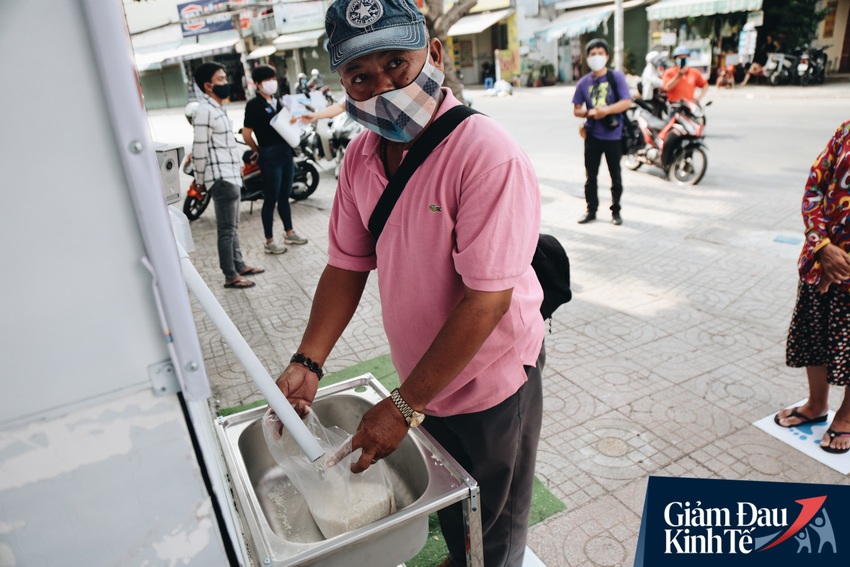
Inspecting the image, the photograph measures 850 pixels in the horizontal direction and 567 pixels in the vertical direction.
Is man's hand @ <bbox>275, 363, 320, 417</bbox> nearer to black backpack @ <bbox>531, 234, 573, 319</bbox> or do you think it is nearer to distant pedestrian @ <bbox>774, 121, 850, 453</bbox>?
black backpack @ <bbox>531, 234, 573, 319</bbox>

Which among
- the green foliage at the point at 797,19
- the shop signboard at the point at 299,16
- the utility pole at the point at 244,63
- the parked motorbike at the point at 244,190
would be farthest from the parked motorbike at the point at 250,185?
the shop signboard at the point at 299,16

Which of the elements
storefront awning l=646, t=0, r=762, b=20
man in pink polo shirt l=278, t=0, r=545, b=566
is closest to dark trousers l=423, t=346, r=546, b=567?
man in pink polo shirt l=278, t=0, r=545, b=566

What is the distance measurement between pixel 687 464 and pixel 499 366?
67.1 inches

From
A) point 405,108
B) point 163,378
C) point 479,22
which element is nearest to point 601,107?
point 405,108

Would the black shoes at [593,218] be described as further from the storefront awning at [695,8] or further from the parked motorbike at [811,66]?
the storefront awning at [695,8]

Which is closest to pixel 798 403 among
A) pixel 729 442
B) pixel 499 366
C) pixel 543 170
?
pixel 729 442

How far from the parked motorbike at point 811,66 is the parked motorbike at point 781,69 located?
35cm

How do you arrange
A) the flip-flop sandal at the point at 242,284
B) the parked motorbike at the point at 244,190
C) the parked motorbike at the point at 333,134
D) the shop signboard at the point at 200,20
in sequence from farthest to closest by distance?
the shop signboard at the point at 200,20 → the parked motorbike at the point at 333,134 → the parked motorbike at the point at 244,190 → the flip-flop sandal at the point at 242,284

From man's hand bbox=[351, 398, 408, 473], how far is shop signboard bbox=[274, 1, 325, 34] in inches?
1345

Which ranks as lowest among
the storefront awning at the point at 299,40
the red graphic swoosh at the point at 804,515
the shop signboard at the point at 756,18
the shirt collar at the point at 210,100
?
the red graphic swoosh at the point at 804,515

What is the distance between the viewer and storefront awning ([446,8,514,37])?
86.5 ft

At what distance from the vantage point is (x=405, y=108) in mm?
1434

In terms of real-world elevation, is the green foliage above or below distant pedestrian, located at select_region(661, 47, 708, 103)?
above

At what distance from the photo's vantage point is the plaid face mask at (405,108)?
143 cm
